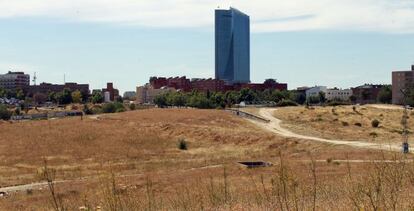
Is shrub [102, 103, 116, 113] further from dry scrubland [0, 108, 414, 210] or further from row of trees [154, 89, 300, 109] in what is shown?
dry scrubland [0, 108, 414, 210]

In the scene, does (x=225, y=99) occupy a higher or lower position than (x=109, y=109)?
higher

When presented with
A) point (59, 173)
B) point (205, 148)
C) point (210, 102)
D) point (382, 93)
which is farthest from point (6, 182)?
point (382, 93)

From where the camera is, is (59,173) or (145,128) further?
(145,128)

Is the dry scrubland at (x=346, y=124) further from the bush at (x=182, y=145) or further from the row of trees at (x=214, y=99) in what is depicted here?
the row of trees at (x=214, y=99)

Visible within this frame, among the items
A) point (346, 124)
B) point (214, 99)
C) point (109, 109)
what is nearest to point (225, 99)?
point (214, 99)

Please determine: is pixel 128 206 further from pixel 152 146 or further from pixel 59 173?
pixel 152 146

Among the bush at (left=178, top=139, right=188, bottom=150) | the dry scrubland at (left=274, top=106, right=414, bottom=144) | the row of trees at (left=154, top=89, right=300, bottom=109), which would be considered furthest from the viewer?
the row of trees at (left=154, top=89, right=300, bottom=109)

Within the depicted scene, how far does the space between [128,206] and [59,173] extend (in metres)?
39.5

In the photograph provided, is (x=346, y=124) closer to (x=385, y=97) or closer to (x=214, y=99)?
(x=214, y=99)

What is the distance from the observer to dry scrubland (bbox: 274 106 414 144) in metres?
65.2

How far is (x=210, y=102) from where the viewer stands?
14262 cm

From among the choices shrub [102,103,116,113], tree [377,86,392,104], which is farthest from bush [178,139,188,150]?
tree [377,86,392,104]

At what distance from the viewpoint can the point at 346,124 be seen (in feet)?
260

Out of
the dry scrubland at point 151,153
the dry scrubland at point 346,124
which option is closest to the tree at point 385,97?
the dry scrubland at point 346,124
